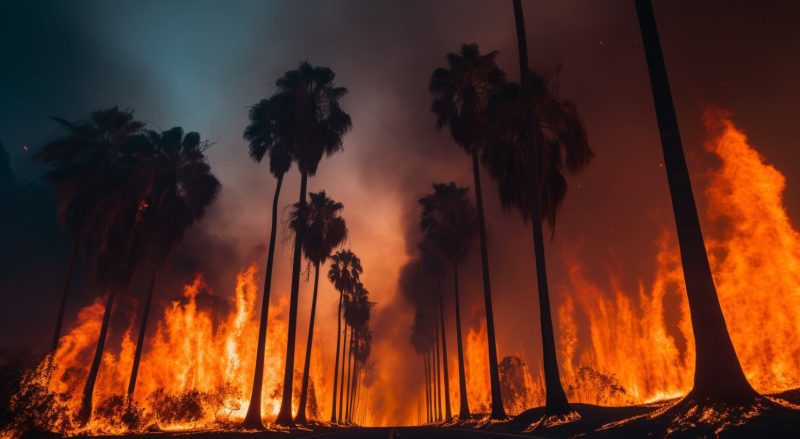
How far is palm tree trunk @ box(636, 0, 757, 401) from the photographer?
8828 mm

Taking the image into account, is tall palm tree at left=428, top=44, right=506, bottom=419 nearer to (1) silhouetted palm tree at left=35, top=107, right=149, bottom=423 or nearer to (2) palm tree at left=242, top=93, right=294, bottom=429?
(2) palm tree at left=242, top=93, right=294, bottom=429

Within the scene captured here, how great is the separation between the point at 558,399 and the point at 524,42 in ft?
57.1

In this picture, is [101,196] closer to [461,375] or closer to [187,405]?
[187,405]

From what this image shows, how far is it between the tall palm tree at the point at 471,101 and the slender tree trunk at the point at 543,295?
5.97 meters

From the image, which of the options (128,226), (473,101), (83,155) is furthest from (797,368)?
(83,155)

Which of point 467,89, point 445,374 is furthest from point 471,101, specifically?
point 445,374

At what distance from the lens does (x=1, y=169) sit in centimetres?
5975

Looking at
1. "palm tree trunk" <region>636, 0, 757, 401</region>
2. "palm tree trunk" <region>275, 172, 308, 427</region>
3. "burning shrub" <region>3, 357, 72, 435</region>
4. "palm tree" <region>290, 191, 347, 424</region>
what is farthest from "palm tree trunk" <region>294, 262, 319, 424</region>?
"palm tree trunk" <region>636, 0, 757, 401</region>

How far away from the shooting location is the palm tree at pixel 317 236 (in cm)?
3875

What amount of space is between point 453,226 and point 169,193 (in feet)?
83.1

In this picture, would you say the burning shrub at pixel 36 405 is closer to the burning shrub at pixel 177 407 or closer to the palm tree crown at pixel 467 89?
the burning shrub at pixel 177 407

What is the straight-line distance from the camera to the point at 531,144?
1923 cm

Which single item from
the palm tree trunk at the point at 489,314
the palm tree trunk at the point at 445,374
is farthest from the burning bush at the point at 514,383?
the palm tree trunk at the point at 489,314

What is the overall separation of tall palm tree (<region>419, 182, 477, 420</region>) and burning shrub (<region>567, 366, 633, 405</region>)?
Result: 2032 centimetres
